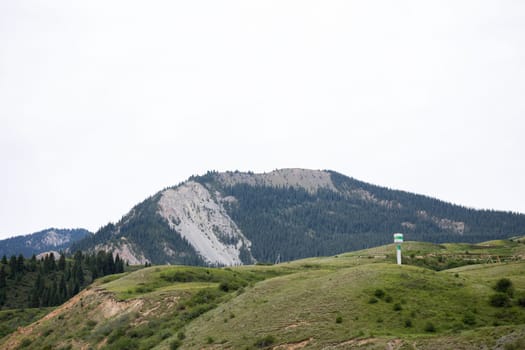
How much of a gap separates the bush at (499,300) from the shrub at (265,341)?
66.7ft

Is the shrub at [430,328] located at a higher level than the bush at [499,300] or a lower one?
lower

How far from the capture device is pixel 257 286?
6456 cm

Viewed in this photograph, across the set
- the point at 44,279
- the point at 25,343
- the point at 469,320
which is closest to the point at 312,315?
the point at 469,320

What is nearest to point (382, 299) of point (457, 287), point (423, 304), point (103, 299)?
point (423, 304)

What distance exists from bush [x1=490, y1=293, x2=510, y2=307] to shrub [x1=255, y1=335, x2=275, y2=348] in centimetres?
2033

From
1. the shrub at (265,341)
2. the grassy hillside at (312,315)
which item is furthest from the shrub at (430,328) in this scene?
the shrub at (265,341)

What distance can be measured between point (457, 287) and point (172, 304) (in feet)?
125

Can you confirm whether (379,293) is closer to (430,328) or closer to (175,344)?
(430,328)

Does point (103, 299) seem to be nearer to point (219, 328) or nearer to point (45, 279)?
point (219, 328)

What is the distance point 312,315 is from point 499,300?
55.7 feet

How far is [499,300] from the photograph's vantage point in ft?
150

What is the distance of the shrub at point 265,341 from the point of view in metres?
44.2

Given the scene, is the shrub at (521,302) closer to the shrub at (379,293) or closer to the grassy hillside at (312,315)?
the grassy hillside at (312,315)

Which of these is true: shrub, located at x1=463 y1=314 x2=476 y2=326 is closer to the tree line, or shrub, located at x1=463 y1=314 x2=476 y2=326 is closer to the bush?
the bush
